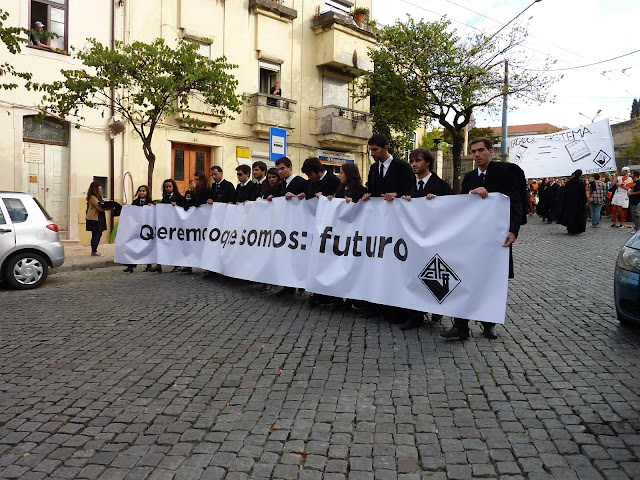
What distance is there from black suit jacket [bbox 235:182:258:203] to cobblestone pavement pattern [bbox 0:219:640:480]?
9.15ft

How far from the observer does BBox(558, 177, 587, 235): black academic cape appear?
16062 mm

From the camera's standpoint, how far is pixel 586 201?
53.4 ft

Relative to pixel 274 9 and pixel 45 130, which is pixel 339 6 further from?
pixel 45 130

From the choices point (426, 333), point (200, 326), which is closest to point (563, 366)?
point (426, 333)

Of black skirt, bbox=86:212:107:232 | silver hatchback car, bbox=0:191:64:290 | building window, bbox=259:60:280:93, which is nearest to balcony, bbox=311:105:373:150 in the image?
building window, bbox=259:60:280:93

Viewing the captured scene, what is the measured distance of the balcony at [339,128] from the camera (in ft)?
78.4

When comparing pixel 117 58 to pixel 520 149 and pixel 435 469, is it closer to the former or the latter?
pixel 435 469

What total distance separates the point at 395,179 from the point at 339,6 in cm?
2152

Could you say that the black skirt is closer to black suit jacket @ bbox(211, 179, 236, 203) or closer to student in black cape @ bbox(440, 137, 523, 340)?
black suit jacket @ bbox(211, 179, 236, 203)

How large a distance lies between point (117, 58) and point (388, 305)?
9.70m

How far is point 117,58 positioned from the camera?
12.6 metres

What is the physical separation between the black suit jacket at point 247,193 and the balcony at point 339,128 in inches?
582

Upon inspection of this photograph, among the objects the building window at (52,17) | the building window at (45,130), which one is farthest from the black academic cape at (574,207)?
the building window at (52,17)

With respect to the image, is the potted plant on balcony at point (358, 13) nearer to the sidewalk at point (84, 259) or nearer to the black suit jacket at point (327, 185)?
the sidewalk at point (84, 259)
